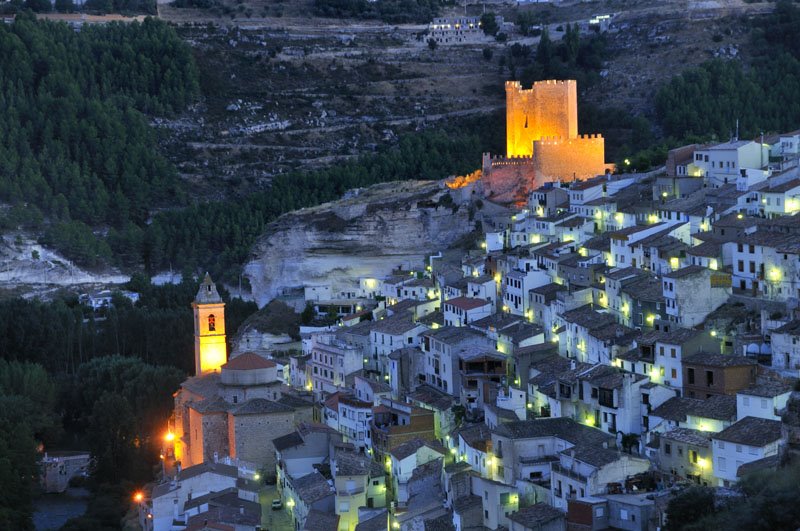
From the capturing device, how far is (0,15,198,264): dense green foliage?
92.1 meters

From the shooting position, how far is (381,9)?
374 ft

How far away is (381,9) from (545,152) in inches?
1977

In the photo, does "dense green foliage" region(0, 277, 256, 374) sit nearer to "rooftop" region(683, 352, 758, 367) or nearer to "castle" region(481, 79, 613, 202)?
"castle" region(481, 79, 613, 202)

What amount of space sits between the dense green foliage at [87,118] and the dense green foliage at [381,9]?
1052cm

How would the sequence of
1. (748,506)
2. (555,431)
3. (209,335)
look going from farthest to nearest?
(209,335), (555,431), (748,506)

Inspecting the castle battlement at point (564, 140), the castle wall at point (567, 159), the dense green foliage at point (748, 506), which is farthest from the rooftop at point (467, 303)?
the dense green foliage at point (748, 506)

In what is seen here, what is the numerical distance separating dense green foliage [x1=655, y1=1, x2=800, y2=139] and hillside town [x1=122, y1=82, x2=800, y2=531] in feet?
50.6

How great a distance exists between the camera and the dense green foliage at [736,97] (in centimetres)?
7562

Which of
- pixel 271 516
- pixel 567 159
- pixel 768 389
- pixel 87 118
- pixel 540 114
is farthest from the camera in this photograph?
pixel 87 118

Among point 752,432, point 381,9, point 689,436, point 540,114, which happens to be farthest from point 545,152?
point 381,9

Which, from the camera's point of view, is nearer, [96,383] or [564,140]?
[96,383]

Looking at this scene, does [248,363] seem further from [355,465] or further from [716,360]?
[716,360]

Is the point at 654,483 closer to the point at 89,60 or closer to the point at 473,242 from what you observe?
the point at 473,242

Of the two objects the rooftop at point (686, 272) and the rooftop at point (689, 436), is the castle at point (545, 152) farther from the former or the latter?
the rooftop at point (689, 436)
